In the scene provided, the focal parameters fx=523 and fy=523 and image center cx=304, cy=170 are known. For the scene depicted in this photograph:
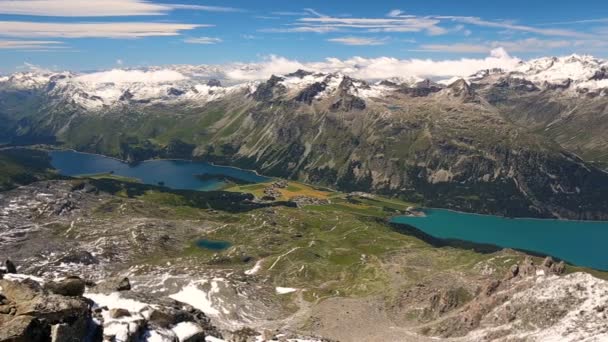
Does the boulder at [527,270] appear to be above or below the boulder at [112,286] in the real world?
below

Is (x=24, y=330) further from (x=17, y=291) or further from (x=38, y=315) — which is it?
(x=17, y=291)

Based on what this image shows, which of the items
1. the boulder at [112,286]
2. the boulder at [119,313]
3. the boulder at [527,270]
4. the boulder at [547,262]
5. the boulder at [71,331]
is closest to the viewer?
the boulder at [71,331]

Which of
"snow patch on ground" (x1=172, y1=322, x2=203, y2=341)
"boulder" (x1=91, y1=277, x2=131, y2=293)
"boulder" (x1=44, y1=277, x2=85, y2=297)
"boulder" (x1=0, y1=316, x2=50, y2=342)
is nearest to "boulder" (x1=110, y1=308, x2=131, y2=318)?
"boulder" (x1=44, y1=277, x2=85, y2=297)

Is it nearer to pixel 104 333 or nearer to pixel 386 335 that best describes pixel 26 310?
pixel 104 333

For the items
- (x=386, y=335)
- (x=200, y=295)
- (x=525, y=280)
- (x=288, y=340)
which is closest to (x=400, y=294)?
(x=386, y=335)

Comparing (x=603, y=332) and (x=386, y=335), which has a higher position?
(x=603, y=332)

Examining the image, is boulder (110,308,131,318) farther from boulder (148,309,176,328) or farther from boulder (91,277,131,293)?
boulder (91,277,131,293)

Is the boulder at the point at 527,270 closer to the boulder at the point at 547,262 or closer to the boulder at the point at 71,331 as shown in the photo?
the boulder at the point at 547,262

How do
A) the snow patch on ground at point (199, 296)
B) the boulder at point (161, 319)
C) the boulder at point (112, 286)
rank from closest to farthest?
the boulder at point (161, 319) → the boulder at point (112, 286) → the snow patch on ground at point (199, 296)

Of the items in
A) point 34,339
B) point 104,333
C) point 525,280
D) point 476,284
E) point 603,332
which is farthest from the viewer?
point 476,284

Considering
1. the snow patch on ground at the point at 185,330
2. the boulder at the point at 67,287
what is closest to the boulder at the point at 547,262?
the snow patch on ground at the point at 185,330
